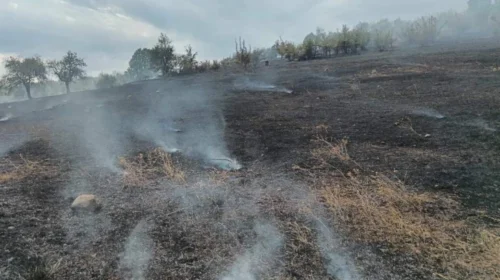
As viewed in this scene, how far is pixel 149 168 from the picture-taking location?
618 centimetres

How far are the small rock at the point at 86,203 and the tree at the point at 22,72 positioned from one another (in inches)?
1362

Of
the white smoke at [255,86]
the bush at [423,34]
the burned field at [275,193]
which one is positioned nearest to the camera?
the burned field at [275,193]

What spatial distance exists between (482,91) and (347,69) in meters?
7.61

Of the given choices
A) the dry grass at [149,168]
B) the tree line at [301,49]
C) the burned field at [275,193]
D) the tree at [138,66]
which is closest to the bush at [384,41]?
the tree line at [301,49]

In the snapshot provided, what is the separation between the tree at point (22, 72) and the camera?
33219mm

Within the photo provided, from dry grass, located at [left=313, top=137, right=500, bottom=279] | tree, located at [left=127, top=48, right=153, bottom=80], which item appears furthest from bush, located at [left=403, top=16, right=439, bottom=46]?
tree, located at [left=127, top=48, right=153, bottom=80]

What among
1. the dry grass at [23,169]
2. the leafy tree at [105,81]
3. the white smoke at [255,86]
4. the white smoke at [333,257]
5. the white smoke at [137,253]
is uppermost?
the leafy tree at [105,81]

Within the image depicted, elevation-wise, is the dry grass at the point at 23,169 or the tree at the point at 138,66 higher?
the tree at the point at 138,66

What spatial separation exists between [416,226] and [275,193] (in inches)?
75.5

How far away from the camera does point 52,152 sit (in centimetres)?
762

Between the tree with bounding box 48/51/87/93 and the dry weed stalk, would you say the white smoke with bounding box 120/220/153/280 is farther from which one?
the tree with bounding box 48/51/87/93

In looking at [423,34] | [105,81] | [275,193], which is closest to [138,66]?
[105,81]

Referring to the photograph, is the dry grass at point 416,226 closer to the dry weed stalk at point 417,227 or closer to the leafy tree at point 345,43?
the dry weed stalk at point 417,227

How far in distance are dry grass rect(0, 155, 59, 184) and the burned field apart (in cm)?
4
